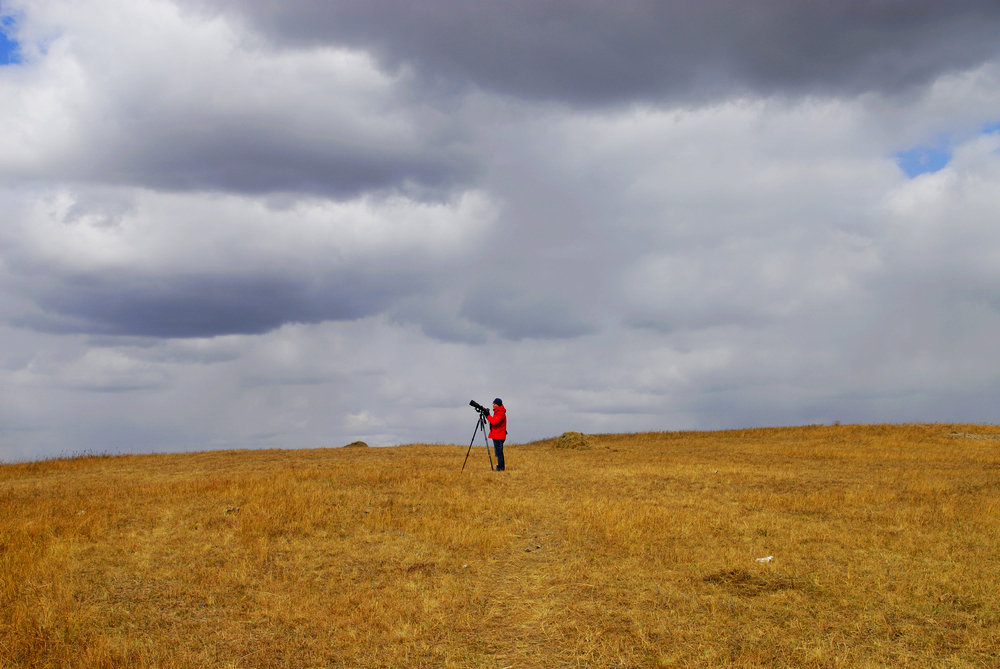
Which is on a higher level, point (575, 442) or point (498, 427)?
point (498, 427)

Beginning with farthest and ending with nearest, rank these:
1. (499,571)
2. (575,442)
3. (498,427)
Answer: (575,442) < (498,427) < (499,571)

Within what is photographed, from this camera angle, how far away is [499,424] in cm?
2745

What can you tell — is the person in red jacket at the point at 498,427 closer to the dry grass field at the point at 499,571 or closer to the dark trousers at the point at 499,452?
the dark trousers at the point at 499,452

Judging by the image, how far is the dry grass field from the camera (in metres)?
10.3

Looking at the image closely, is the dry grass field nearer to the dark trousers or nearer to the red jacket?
the dark trousers

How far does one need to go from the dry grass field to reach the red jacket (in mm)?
3166

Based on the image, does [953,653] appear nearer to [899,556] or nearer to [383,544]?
[899,556]

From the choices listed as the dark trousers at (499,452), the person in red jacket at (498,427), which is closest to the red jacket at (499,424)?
the person in red jacket at (498,427)

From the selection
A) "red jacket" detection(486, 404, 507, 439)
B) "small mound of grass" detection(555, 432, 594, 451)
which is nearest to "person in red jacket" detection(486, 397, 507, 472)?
"red jacket" detection(486, 404, 507, 439)

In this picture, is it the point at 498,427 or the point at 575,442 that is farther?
the point at 575,442

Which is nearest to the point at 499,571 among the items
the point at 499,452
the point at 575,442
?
the point at 499,452

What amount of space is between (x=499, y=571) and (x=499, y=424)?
44.6 ft

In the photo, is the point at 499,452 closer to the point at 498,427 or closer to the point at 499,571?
the point at 498,427

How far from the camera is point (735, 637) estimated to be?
409 inches
